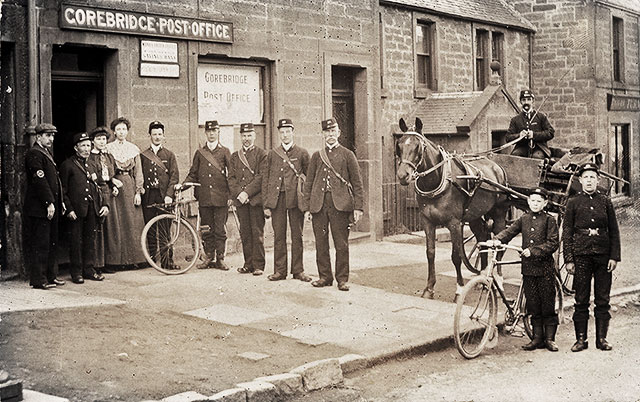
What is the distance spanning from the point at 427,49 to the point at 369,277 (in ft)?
31.1

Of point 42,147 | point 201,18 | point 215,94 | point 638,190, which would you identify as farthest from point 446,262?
point 638,190

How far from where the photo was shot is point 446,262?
15.0m

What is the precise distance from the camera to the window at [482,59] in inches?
907

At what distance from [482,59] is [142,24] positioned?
12420 millimetres

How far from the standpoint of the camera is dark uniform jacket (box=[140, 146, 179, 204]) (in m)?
12.9

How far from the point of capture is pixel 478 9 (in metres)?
23.2

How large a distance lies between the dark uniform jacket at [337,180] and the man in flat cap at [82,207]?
3.02 m

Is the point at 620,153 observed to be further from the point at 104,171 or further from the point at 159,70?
the point at 104,171

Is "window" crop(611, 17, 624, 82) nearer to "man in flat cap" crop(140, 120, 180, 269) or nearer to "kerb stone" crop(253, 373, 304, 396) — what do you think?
"man in flat cap" crop(140, 120, 180, 269)

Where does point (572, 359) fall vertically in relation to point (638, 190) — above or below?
below

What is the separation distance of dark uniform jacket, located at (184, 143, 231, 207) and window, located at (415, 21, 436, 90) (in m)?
8.80

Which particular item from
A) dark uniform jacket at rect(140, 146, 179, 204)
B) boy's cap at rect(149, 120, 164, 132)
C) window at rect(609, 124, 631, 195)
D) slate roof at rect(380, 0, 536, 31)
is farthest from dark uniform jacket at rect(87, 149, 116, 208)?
window at rect(609, 124, 631, 195)

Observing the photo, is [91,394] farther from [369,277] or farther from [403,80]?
[403,80]

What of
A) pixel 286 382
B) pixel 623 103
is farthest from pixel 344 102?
pixel 623 103
